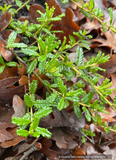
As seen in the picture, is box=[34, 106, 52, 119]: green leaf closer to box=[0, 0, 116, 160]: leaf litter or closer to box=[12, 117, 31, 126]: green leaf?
box=[12, 117, 31, 126]: green leaf

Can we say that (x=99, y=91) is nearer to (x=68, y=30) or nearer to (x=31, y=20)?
(x=68, y=30)

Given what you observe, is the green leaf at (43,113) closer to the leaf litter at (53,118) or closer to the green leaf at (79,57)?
the leaf litter at (53,118)

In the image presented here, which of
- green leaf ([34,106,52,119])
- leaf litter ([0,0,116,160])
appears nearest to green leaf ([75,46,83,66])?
leaf litter ([0,0,116,160])

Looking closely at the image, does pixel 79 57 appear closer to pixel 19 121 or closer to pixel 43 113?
pixel 43 113

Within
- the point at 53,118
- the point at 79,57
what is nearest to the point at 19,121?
the point at 53,118

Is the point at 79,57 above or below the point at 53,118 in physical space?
above

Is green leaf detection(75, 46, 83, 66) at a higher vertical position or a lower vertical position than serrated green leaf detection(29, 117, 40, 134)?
higher

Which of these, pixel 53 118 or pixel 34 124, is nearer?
pixel 34 124

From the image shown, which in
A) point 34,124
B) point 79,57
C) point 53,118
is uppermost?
point 79,57

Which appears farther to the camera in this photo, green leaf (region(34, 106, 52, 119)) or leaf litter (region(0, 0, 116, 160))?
leaf litter (region(0, 0, 116, 160))
